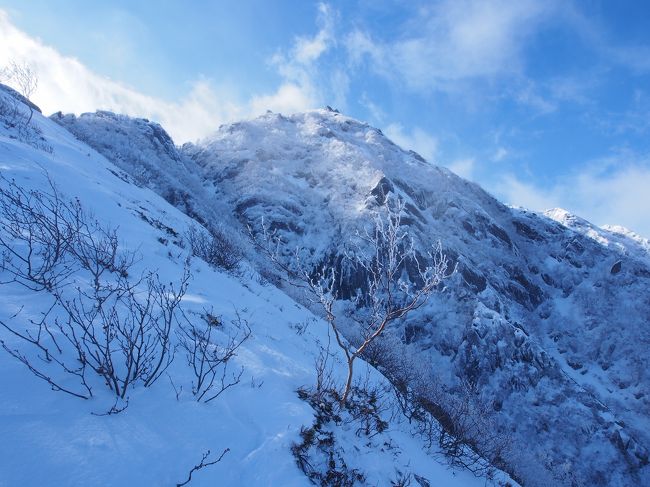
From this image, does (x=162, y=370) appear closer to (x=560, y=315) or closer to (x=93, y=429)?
(x=93, y=429)

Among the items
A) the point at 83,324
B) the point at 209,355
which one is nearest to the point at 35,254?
the point at 83,324

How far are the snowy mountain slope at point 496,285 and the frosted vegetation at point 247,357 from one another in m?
0.28

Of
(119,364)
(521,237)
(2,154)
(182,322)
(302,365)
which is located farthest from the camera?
(521,237)

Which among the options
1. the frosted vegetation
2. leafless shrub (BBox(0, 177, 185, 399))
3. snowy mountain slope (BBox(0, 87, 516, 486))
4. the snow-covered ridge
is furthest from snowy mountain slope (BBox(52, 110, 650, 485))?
leafless shrub (BBox(0, 177, 185, 399))

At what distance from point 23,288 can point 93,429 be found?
236 centimetres

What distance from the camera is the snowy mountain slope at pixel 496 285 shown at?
34594mm

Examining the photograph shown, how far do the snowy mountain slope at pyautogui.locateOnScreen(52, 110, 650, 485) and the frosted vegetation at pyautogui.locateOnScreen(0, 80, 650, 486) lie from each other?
11.0 inches

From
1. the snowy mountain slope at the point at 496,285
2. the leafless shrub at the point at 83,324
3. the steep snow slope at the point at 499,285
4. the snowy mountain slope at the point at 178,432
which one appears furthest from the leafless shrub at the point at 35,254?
the steep snow slope at the point at 499,285

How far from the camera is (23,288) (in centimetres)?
430

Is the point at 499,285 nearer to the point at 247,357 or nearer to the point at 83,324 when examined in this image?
the point at 247,357

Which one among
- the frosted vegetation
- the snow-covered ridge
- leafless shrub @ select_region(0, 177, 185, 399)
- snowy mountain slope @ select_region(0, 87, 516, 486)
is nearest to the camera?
snowy mountain slope @ select_region(0, 87, 516, 486)

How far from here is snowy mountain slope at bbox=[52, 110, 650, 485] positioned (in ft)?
113

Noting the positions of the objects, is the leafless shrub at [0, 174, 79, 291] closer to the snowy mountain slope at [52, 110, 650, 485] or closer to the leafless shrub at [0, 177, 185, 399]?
the leafless shrub at [0, 177, 185, 399]

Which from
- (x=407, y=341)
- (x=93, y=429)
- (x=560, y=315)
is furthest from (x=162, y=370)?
(x=560, y=315)
